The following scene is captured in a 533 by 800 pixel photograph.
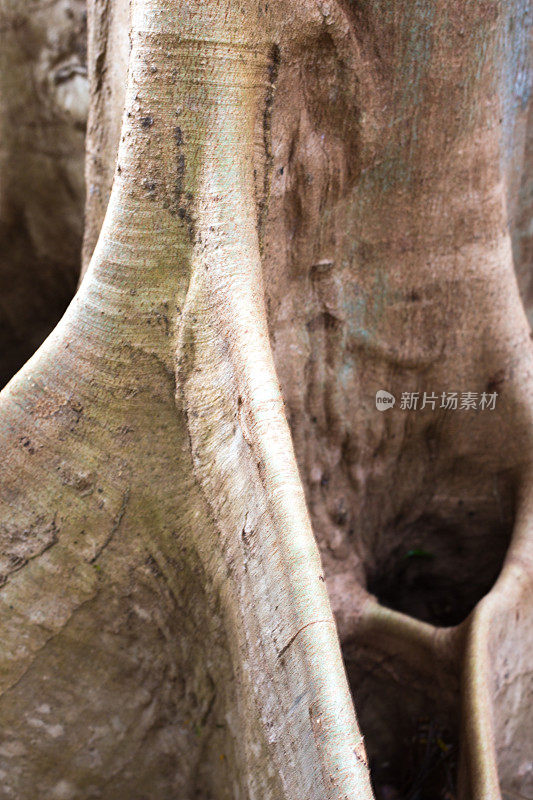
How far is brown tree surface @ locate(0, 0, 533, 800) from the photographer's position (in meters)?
1.54

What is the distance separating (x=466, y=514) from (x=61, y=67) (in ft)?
6.90

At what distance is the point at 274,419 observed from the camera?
150cm

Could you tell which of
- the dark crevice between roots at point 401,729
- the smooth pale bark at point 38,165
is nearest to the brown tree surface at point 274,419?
the dark crevice between roots at point 401,729

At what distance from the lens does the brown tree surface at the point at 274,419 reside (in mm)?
1537

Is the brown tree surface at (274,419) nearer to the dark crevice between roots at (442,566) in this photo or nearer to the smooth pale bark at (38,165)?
the dark crevice between roots at (442,566)

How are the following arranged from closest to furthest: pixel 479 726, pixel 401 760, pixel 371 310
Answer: pixel 479 726 → pixel 371 310 → pixel 401 760

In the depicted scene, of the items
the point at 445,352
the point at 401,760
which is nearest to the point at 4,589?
the point at 445,352

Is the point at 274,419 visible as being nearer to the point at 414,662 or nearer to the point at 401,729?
the point at 414,662

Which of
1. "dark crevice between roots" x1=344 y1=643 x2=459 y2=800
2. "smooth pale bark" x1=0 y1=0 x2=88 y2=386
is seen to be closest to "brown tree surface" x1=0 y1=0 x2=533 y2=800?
"dark crevice between roots" x1=344 y1=643 x2=459 y2=800

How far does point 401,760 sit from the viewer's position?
2.58 metres

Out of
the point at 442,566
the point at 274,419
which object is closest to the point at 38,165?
the point at 274,419

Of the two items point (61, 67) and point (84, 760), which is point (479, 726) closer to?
point (84, 760)

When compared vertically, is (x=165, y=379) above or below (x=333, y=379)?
above

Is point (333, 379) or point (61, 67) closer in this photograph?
point (333, 379)
